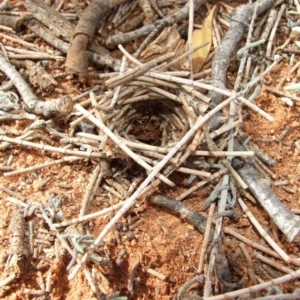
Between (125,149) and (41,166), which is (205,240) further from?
(41,166)

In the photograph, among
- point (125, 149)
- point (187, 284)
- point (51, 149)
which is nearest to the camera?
point (187, 284)

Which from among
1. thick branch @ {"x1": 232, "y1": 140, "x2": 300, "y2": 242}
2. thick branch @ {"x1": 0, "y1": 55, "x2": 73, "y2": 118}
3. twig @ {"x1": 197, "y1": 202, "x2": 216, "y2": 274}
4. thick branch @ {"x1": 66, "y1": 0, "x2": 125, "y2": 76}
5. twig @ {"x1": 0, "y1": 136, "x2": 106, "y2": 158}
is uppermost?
thick branch @ {"x1": 66, "y1": 0, "x2": 125, "y2": 76}

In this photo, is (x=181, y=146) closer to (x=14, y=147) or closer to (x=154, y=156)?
(x=154, y=156)

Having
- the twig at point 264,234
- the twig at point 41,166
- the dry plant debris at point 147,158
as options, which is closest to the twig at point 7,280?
the dry plant debris at point 147,158

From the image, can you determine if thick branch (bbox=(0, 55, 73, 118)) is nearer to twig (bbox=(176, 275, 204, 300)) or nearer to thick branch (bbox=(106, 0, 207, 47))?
thick branch (bbox=(106, 0, 207, 47))

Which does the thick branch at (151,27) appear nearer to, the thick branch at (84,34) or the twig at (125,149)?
the thick branch at (84,34)

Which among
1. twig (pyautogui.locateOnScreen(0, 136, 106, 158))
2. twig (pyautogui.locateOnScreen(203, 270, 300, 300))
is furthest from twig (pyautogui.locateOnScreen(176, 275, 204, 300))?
twig (pyautogui.locateOnScreen(0, 136, 106, 158))

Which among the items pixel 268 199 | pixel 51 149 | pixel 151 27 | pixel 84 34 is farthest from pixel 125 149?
pixel 151 27
